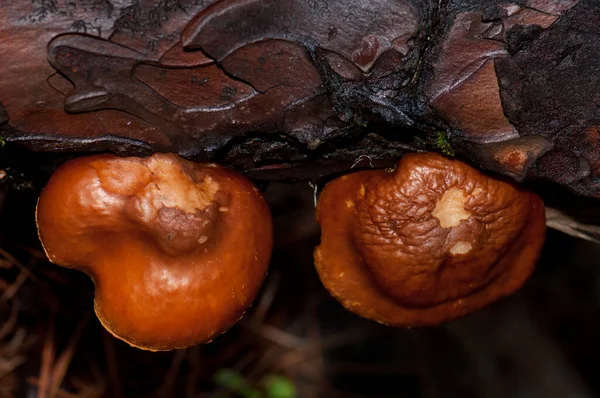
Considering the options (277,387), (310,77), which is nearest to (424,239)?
(310,77)

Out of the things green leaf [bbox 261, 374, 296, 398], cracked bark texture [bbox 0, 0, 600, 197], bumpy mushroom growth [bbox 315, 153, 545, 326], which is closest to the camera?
cracked bark texture [bbox 0, 0, 600, 197]

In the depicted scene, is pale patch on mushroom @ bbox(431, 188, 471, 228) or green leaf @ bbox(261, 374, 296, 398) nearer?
pale patch on mushroom @ bbox(431, 188, 471, 228)

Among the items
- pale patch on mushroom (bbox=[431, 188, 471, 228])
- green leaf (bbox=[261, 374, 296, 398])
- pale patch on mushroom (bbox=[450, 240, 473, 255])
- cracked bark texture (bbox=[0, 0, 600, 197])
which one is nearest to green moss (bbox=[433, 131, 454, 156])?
cracked bark texture (bbox=[0, 0, 600, 197])

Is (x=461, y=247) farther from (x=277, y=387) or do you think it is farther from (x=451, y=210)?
(x=277, y=387)

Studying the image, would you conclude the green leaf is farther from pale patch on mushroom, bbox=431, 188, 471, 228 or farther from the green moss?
the green moss

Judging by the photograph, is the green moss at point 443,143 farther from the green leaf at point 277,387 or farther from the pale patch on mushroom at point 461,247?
the green leaf at point 277,387

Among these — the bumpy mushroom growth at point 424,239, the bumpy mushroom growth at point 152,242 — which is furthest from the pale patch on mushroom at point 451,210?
the bumpy mushroom growth at point 152,242
